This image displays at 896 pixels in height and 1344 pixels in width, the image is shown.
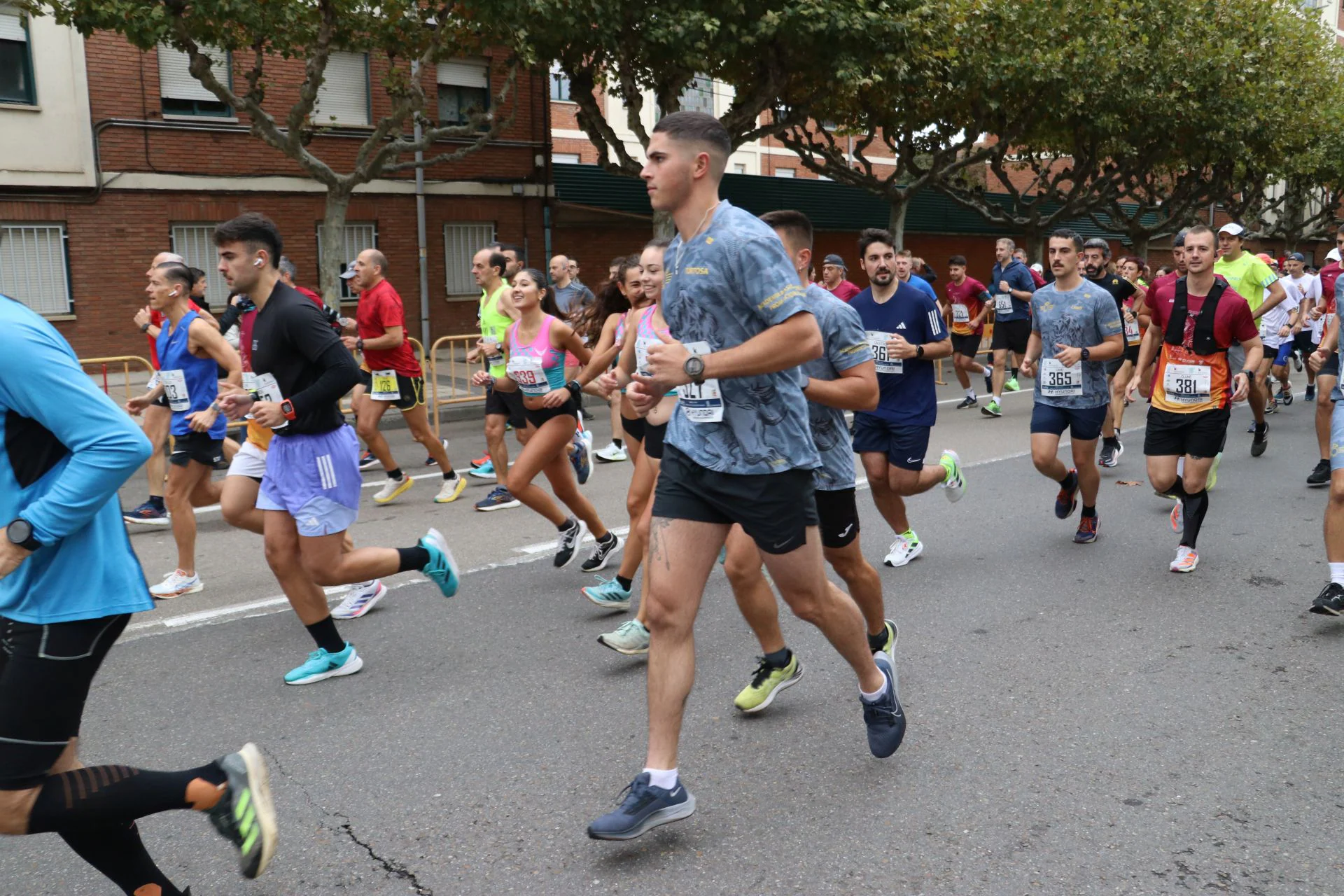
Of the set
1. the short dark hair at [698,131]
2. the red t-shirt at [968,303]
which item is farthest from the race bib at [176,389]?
the red t-shirt at [968,303]

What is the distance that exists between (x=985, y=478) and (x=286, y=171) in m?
14.6

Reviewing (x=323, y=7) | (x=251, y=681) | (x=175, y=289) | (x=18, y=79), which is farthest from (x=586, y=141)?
(x=251, y=681)

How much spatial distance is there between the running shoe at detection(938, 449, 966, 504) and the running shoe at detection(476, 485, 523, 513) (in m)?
3.16

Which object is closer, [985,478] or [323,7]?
[985,478]

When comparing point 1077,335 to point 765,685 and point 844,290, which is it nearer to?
point 844,290

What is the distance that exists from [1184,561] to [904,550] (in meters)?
1.49

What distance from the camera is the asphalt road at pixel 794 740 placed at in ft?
10.5

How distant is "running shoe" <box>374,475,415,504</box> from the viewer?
29.5 feet

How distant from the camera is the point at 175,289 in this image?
6.36m

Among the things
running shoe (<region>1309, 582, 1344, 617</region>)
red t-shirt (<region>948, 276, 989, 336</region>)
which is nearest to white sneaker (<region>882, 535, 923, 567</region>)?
running shoe (<region>1309, 582, 1344, 617</region>)

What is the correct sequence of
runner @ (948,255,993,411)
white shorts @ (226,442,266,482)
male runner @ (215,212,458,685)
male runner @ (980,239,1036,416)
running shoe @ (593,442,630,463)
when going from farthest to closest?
runner @ (948,255,993,411), male runner @ (980,239,1036,416), running shoe @ (593,442,630,463), white shorts @ (226,442,266,482), male runner @ (215,212,458,685)

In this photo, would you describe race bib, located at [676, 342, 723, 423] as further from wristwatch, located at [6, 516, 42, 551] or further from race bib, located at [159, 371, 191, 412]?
race bib, located at [159, 371, 191, 412]

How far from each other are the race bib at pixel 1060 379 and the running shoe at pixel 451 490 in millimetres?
4420

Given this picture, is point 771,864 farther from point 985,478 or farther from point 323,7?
point 323,7
